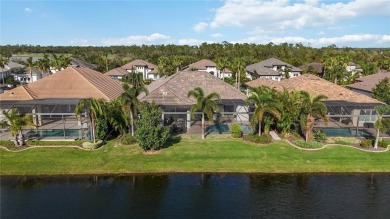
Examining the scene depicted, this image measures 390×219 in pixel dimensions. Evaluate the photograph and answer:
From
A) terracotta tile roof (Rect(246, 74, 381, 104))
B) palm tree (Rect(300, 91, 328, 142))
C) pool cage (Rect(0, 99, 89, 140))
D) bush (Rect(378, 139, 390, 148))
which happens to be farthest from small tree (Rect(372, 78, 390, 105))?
pool cage (Rect(0, 99, 89, 140))

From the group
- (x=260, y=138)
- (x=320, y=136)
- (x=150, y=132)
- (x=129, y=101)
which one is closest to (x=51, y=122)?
(x=129, y=101)

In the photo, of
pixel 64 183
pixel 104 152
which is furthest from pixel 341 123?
pixel 64 183

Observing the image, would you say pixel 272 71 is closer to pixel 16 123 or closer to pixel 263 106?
pixel 263 106

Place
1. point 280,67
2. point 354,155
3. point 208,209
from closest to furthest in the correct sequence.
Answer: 1. point 208,209
2. point 354,155
3. point 280,67

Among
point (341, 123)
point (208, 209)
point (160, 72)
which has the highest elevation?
point (160, 72)

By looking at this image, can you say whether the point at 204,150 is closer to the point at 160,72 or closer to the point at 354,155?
the point at 354,155

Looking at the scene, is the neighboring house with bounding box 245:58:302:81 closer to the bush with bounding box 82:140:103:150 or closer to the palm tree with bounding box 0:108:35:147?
the bush with bounding box 82:140:103:150

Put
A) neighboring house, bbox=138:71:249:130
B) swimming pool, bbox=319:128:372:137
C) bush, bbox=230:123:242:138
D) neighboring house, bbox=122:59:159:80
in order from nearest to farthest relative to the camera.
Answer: bush, bbox=230:123:242:138 → swimming pool, bbox=319:128:372:137 → neighboring house, bbox=138:71:249:130 → neighboring house, bbox=122:59:159:80
